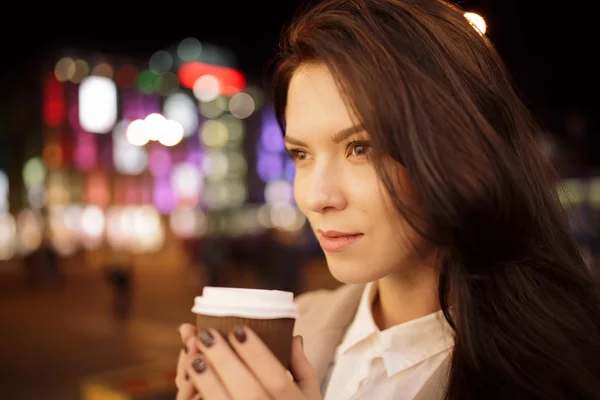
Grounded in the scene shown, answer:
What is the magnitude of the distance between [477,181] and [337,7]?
69cm

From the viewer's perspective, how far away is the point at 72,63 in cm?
2798

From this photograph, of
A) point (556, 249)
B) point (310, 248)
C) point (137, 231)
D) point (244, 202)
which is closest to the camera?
point (556, 249)

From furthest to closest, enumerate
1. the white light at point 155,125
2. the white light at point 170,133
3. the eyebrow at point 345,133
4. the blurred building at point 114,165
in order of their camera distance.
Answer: the blurred building at point 114,165, the white light at point 170,133, the white light at point 155,125, the eyebrow at point 345,133

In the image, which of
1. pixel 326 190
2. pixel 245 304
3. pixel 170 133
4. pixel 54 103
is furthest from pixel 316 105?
pixel 54 103

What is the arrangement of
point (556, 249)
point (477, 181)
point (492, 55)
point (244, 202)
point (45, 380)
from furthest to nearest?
point (244, 202) < point (45, 380) < point (492, 55) < point (556, 249) < point (477, 181)

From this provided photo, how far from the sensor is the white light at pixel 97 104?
2884 centimetres

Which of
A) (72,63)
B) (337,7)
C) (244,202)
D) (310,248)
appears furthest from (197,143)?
(337,7)

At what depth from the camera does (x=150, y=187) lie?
32250mm

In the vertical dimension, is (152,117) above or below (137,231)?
above

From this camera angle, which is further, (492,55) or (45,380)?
(45,380)

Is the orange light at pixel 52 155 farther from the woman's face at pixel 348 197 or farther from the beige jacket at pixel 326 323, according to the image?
the woman's face at pixel 348 197

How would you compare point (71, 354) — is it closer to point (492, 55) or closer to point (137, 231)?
point (492, 55)

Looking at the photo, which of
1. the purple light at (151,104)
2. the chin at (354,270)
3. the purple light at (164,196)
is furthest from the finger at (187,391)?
the purple light at (151,104)

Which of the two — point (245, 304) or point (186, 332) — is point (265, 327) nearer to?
point (245, 304)
